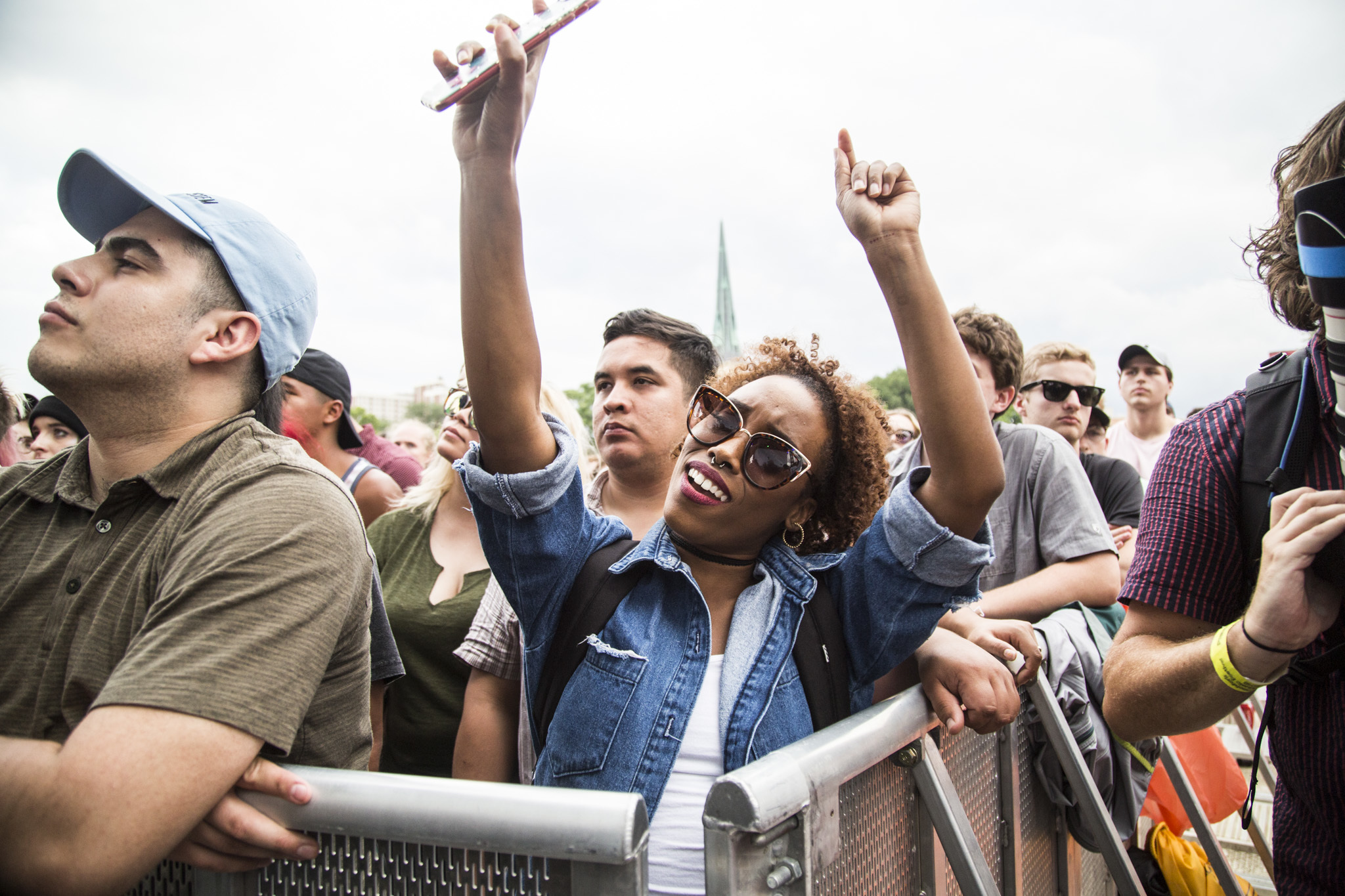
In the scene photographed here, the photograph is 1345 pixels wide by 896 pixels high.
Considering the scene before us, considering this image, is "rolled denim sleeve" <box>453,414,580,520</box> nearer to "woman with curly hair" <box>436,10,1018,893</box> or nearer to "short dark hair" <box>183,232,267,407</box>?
"woman with curly hair" <box>436,10,1018,893</box>

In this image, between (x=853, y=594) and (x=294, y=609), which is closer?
(x=294, y=609)

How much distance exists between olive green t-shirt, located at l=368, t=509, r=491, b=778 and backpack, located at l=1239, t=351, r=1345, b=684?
A: 210cm

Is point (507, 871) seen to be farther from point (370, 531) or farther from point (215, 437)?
point (370, 531)

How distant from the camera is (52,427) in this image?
498cm

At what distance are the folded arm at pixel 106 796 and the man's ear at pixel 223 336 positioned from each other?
80 cm

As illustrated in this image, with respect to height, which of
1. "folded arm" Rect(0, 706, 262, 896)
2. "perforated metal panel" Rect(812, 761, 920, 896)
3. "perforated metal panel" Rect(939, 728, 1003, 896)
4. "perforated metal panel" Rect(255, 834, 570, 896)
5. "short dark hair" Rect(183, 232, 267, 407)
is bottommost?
"perforated metal panel" Rect(939, 728, 1003, 896)

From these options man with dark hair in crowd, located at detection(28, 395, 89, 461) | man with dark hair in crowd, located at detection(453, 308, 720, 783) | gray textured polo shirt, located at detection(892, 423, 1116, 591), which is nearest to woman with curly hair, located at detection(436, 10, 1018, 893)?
man with dark hair in crowd, located at detection(453, 308, 720, 783)

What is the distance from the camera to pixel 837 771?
129 centimetres

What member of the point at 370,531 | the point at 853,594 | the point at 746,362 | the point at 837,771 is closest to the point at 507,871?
the point at 837,771

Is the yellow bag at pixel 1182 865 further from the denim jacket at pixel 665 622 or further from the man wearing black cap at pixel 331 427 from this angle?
the man wearing black cap at pixel 331 427

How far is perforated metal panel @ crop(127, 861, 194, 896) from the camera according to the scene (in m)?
1.32

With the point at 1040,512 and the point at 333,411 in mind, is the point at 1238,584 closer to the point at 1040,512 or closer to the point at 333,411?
the point at 1040,512

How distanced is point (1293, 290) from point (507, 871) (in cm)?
175

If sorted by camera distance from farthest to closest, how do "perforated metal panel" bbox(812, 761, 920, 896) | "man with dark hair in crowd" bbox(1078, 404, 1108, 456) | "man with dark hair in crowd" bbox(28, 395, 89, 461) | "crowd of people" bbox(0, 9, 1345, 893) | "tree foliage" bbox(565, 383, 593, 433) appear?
"tree foliage" bbox(565, 383, 593, 433) → "man with dark hair in crowd" bbox(1078, 404, 1108, 456) → "man with dark hair in crowd" bbox(28, 395, 89, 461) → "perforated metal panel" bbox(812, 761, 920, 896) → "crowd of people" bbox(0, 9, 1345, 893)
